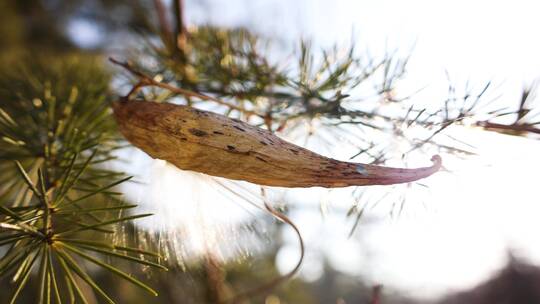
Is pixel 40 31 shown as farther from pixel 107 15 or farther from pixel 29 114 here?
pixel 29 114

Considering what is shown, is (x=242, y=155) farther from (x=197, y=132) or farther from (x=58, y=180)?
(x=58, y=180)

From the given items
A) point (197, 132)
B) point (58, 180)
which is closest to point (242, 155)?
point (197, 132)

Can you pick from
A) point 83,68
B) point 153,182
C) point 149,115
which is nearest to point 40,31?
point 83,68

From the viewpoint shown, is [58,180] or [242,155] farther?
[58,180]
